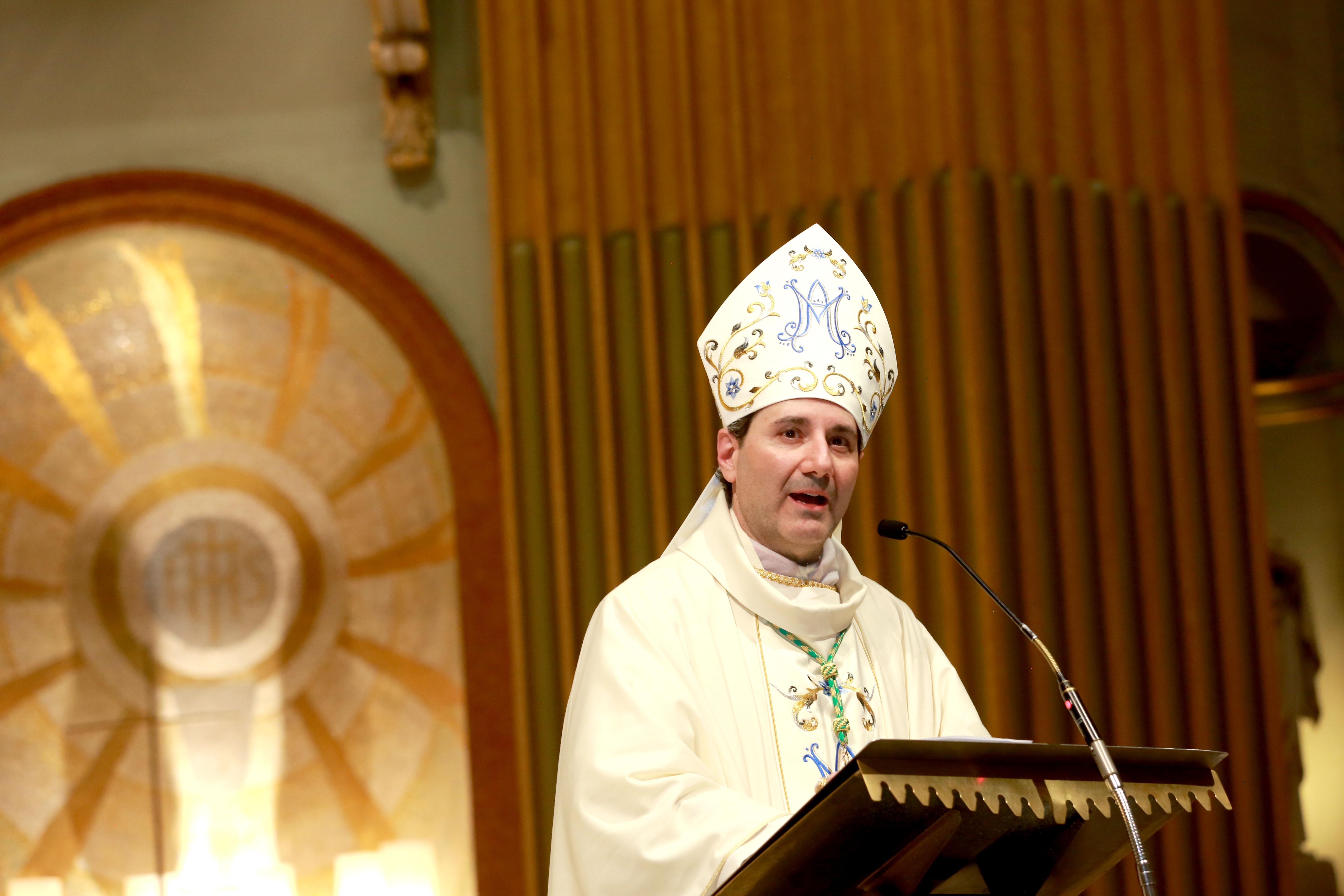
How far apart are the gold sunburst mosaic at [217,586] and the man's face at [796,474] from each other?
225cm

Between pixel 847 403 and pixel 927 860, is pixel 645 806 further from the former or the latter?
pixel 847 403

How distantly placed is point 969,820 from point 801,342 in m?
0.98

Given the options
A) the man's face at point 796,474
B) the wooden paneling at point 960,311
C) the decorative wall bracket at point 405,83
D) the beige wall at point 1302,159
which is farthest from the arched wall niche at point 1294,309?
the man's face at point 796,474

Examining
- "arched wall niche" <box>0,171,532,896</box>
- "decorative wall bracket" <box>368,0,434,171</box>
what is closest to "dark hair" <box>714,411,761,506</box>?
"arched wall niche" <box>0,171,532,896</box>

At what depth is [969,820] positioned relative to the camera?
184 cm

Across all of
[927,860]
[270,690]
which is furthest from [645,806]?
[270,690]

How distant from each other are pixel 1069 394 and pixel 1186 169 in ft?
2.57

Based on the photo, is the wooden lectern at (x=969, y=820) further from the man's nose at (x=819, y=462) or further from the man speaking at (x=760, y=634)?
the man's nose at (x=819, y=462)

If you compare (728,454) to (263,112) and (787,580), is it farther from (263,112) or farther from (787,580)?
(263,112)

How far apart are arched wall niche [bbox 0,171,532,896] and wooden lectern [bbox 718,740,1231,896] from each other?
2.63 m

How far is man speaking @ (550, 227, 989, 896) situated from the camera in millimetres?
2090

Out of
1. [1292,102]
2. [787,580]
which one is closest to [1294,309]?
[1292,102]

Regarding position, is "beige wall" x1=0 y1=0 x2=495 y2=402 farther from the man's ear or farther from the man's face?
the man's face

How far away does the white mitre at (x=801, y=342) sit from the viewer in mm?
2496
